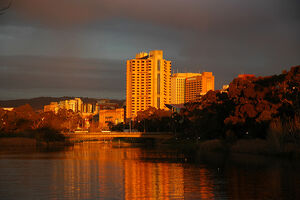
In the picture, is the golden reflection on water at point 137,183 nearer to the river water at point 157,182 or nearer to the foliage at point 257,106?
the river water at point 157,182

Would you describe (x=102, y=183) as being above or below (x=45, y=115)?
below

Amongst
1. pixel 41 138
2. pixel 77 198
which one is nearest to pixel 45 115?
pixel 41 138

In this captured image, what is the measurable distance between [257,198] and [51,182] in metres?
21.9

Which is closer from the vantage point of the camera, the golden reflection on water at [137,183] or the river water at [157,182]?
the river water at [157,182]

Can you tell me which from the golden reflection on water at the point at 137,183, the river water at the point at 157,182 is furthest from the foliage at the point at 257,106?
the golden reflection on water at the point at 137,183

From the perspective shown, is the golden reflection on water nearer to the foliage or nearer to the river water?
the river water

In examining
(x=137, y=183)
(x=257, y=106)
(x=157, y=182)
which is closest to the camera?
(x=137, y=183)

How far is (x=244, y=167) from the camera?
201 ft

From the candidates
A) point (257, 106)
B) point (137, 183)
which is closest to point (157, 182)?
point (137, 183)

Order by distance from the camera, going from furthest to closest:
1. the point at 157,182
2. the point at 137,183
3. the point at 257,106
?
→ the point at 257,106
the point at 157,182
the point at 137,183

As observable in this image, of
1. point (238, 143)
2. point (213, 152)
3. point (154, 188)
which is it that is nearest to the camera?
point (154, 188)

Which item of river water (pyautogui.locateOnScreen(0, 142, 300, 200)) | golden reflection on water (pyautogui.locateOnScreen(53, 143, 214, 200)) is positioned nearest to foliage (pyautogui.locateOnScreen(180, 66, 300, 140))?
river water (pyautogui.locateOnScreen(0, 142, 300, 200))

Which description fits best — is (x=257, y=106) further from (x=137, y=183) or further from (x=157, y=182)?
(x=137, y=183)

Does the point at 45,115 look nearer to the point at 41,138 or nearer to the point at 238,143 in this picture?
the point at 41,138
